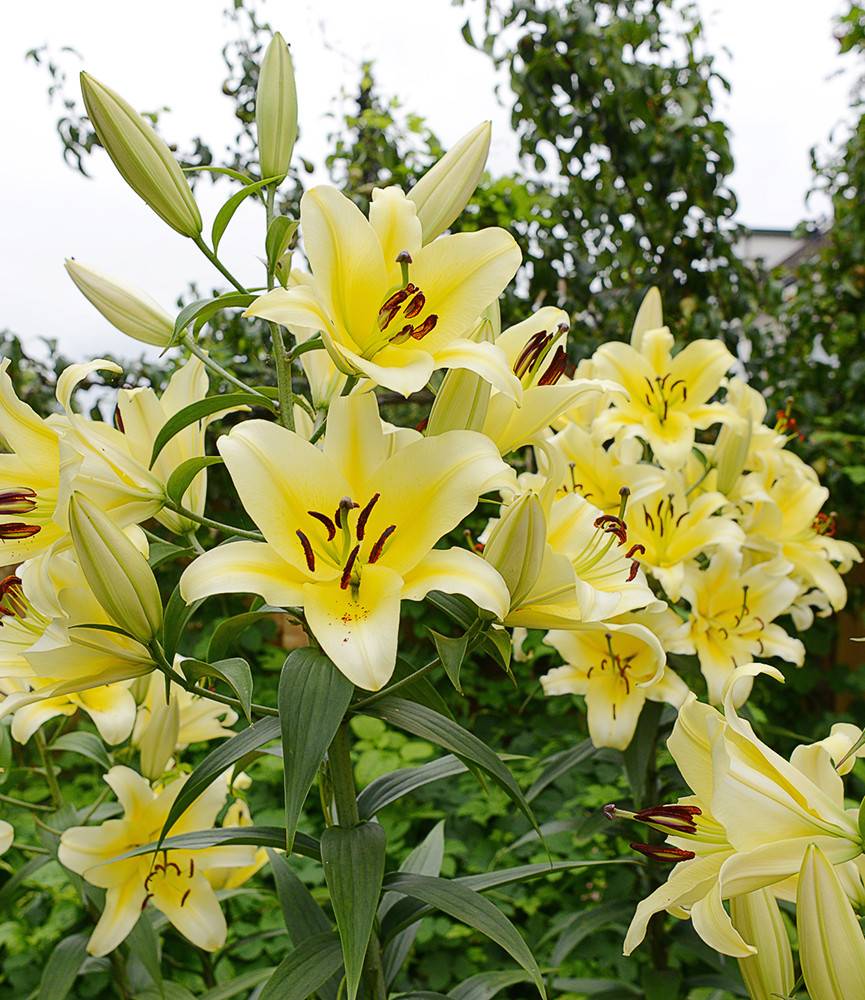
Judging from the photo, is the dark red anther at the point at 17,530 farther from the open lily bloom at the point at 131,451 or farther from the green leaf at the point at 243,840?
the green leaf at the point at 243,840

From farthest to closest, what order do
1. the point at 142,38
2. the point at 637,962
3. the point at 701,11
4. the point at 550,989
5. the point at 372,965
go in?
the point at 701,11 < the point at 142,38 < the point at 637,962 < the point at 550,989 < the point at 372,965

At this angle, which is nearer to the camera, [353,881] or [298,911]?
[353,881]

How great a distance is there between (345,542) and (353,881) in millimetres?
247

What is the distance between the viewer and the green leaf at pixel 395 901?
2.62ft

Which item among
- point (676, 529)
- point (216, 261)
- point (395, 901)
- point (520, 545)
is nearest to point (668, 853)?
point (520, 545)

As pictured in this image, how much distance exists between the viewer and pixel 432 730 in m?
0.67

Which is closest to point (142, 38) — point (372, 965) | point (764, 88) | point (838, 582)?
point (764, 88)

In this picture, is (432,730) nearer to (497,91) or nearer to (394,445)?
(394,445)

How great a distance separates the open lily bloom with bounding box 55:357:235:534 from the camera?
0.65 metres

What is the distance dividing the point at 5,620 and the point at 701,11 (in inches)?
84.4

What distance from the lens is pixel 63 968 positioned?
0.99 m

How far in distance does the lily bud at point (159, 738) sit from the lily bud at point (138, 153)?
547 mm

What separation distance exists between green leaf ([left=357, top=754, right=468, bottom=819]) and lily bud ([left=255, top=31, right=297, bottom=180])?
515mm

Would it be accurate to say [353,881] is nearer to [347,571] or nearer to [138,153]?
[347,571]
